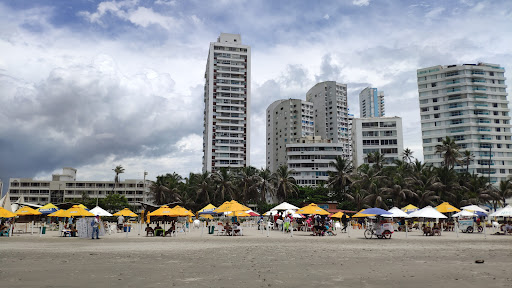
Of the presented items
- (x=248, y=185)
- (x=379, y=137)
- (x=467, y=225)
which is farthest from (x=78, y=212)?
(x=379, y=137)

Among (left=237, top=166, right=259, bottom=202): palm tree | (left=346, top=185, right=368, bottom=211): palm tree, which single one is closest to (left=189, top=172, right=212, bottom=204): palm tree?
(left=237, top=166, right=259, bottom=202): palm tree

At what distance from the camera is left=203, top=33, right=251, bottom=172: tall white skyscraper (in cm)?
11944

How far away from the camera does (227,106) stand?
122 meters

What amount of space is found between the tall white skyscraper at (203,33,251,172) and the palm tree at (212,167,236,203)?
1540 inches

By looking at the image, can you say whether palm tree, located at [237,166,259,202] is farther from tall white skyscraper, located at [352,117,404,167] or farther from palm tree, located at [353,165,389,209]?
tall white skyscraper, located at [352,117,404,167]

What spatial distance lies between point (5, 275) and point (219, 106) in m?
113

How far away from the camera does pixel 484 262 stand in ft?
42.7

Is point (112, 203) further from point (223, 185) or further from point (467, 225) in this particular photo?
point (467, 225)

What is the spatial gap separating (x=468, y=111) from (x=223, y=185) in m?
66.0

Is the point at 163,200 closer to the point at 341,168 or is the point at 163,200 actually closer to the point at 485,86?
the point at 341,168

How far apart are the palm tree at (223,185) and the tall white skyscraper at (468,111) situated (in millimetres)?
55057

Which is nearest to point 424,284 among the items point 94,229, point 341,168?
point 94,229

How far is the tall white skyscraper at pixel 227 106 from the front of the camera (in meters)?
119

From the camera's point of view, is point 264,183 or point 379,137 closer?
point 264,183
